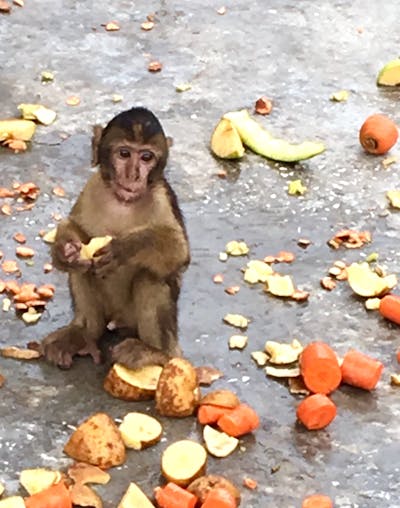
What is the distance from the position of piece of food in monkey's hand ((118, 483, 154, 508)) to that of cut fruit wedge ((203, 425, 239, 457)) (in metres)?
0.31

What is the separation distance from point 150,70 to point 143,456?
9.81 feet

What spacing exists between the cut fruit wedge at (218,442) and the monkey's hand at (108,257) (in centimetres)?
59

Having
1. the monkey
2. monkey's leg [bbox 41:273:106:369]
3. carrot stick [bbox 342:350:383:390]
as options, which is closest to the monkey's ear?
the monkey

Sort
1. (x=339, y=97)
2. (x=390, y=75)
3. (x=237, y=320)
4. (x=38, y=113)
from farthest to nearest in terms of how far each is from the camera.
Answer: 1. (x=390, y=75)
2. (x=339, y=97)
3. (x=38, y=113)
4. (x=237, y=320)

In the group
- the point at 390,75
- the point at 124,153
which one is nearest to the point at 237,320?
the point at 124,153

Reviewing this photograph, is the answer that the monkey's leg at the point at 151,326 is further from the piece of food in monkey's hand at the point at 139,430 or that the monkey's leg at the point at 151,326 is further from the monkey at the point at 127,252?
the piece of food in monkey's hand at the point at 139,430

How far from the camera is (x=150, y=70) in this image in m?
6.33

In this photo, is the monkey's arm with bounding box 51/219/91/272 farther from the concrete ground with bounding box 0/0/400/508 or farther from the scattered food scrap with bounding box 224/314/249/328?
the scattered food scrap with bounding box 224/314/249/328

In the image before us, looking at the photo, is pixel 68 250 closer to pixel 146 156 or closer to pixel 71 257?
pixel 71 257

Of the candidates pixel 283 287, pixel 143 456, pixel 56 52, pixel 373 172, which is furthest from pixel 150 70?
pixel 143 456

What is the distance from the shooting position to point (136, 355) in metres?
4.07

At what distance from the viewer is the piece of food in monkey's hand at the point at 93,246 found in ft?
12.9

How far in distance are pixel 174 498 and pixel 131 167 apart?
41.8 inches

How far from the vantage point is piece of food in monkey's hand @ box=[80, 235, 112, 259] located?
3.93m
